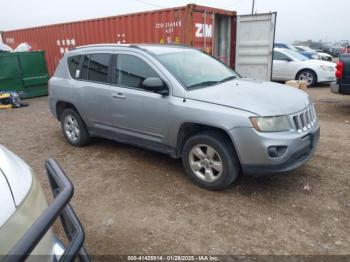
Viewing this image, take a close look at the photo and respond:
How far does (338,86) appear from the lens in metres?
6.90

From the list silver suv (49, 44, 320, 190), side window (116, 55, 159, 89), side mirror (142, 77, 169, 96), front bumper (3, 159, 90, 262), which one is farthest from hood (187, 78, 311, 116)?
front bumper (3, 159, 90, 262)

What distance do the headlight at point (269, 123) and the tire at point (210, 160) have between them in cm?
42

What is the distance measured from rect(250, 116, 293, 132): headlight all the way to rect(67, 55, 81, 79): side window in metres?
3.20

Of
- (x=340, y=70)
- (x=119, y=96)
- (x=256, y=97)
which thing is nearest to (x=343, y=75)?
(x=340, y=70)

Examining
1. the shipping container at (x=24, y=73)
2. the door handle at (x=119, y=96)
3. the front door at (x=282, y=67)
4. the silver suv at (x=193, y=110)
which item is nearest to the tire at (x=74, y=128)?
the silver suv at (x=193, y=110)

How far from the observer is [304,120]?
3.40 meters

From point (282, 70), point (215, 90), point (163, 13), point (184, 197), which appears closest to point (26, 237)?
point (184, 197)

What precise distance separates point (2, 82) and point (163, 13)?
621 cm

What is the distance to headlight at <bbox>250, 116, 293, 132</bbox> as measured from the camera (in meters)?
3.07

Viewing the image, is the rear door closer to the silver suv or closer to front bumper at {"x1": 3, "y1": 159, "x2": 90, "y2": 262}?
the silver suv

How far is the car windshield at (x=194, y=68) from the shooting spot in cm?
381

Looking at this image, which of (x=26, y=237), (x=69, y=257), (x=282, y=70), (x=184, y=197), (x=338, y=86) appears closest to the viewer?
(x=26, y=237)

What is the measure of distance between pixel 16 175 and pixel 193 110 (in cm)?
222

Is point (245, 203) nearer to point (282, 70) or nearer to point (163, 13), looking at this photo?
point (163, 13)
